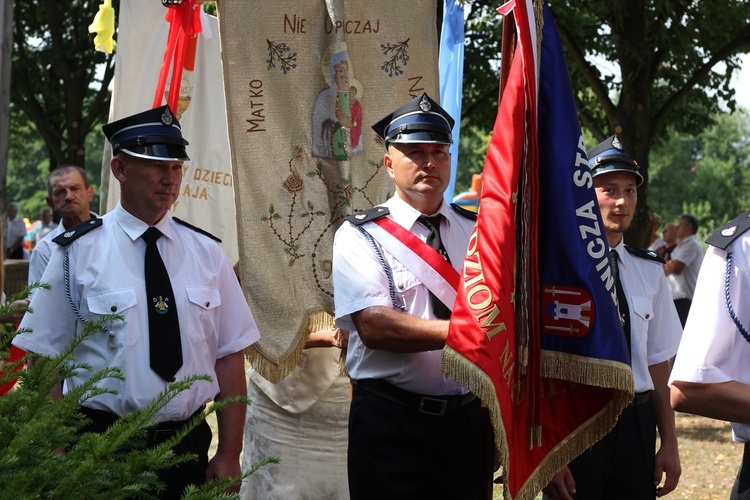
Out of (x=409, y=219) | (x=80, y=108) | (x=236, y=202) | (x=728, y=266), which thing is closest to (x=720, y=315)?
(x=728, y=266)

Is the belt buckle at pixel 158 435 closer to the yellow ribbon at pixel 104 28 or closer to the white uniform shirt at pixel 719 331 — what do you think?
the white uniform shirt at pixel 719 331

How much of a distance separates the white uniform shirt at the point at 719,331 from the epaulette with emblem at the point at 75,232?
2.19 meters

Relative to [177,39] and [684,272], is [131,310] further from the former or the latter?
[684,272]

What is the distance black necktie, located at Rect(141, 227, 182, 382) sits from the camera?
3.62 metres

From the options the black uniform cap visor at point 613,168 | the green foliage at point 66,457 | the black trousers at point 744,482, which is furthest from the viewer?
the black uniform cap visor at point 613,168

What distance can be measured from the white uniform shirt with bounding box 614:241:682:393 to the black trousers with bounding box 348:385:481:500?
964 mm

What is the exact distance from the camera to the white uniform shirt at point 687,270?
466 inches

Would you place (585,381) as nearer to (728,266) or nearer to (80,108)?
(728,266)

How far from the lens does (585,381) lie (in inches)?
130

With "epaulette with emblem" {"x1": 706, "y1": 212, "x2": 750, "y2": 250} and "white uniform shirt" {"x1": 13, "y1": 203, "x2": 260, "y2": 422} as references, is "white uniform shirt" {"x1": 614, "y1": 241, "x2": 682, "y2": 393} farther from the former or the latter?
"white uniform shirt" {"x1": 13, "y1": 203, "x2": 260, "y2": 422}

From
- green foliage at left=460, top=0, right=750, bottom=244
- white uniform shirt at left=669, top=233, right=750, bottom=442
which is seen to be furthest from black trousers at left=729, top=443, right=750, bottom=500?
green foliage at left=460, top=0, right=750, bottom=244

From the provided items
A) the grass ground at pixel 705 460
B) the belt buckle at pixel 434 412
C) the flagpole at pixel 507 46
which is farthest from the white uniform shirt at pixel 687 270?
the flagpole at pixel 507 46

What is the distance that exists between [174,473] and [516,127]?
1.75 metres

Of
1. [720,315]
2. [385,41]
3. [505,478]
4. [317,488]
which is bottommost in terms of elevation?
[317,488]
